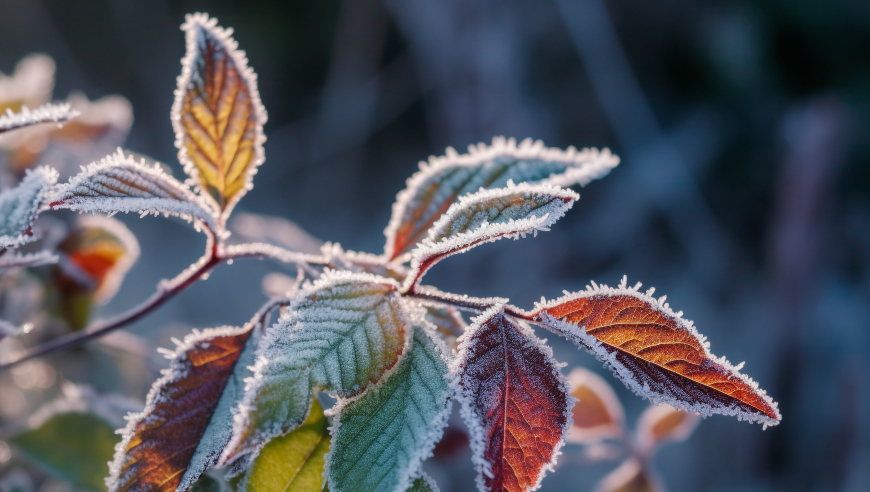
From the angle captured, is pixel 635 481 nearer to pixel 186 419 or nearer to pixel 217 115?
pixel 186 419

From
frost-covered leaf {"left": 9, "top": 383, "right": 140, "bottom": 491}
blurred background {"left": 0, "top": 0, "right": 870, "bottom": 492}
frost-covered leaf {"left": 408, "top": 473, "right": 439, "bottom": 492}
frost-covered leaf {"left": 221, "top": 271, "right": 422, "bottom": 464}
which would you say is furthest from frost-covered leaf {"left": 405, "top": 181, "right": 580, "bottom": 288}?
blurred background {"left": 0, "top": 0, "right": 870, "bottom": 492}

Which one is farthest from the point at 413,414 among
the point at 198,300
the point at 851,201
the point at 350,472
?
the point at 851,201

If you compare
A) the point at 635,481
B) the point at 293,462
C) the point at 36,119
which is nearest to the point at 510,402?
the point at 293,462

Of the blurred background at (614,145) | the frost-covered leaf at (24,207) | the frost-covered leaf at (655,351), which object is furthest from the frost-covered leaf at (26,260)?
the blurred background at (614,145)

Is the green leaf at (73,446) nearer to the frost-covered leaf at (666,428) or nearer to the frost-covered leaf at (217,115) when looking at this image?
the frost-covered leaf at (217,115)

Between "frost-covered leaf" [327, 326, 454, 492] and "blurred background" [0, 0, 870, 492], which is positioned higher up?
"blurred background" [0, 0, 870, 492]

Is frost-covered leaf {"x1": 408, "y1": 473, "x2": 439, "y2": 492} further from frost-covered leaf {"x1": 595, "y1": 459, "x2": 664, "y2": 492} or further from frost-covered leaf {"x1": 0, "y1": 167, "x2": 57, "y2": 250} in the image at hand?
frost-covered leaf {"x1": 595, "y1": 459, "x2": 664, "y2": 492}

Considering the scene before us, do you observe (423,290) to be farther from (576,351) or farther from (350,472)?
(576,351)
